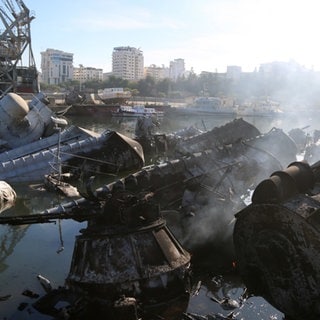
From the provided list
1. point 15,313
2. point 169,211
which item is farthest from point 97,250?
point 169,211

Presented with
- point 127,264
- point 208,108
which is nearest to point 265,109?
point 208,108

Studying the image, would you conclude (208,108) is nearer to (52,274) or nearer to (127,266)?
(52,274)

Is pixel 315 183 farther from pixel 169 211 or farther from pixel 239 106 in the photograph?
pixel 239 106

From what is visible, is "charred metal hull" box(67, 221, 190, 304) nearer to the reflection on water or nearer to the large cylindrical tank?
the large cylindrical tank

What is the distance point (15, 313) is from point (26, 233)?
643cm

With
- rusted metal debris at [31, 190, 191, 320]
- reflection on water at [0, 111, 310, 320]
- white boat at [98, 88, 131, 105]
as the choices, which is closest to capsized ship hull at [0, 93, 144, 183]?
reflection on water at [0, 111, 310, 320]

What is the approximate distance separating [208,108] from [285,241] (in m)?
86.6

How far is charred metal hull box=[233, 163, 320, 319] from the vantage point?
27.9 feet

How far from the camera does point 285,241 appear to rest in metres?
8.88

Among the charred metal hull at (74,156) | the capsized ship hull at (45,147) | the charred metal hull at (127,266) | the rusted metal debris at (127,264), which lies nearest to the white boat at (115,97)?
the capsized ship hull at (45,147)

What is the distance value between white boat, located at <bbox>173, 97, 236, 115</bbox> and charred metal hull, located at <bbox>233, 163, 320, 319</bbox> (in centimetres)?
8264

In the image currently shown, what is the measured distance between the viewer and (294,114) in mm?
80250

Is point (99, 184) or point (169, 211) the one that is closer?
point (169, 211)

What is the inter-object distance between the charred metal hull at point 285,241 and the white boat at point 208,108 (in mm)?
82637
